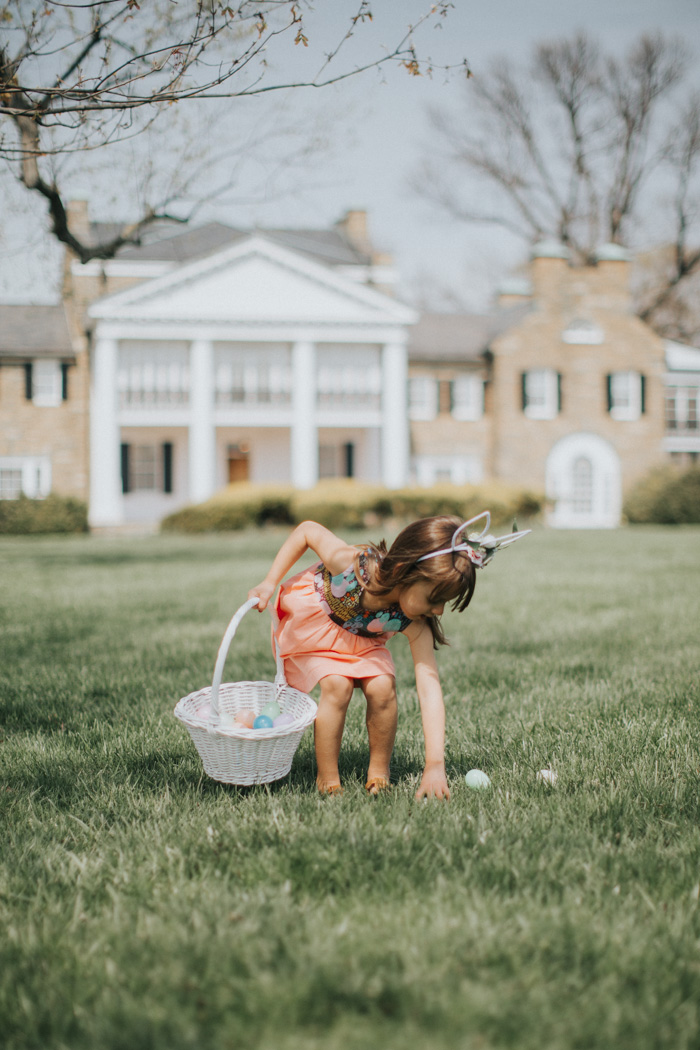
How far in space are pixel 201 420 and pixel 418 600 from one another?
23.3 meters

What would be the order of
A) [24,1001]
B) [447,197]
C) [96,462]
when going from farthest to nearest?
1. [447,197]
2. [96,462]
3. [24,1001]

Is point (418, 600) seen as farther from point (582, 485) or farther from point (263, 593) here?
point (582, 485)

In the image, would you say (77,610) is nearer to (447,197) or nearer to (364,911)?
(364,911)

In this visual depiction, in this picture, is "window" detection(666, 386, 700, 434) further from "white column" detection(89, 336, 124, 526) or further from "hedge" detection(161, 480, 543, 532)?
"white column" detection(89, 336, 124, 526)

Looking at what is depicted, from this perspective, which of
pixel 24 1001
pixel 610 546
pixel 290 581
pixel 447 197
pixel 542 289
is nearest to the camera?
pixel 24 1001

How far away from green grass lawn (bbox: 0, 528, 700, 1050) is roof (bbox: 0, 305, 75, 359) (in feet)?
78.0

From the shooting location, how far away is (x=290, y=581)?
10.9ft

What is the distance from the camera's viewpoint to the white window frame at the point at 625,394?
28391 mm

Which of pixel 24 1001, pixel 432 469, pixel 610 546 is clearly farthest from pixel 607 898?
pixel 432 469

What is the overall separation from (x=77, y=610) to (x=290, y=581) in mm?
4819

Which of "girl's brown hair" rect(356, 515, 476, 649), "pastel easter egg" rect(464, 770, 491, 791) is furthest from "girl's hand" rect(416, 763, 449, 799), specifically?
"girl's brown hair" rect(356, 515, 476, 649)

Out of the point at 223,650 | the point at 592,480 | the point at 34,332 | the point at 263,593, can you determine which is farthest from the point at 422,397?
the point at 223,650

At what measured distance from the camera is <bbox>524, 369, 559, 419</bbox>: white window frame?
2795 cm

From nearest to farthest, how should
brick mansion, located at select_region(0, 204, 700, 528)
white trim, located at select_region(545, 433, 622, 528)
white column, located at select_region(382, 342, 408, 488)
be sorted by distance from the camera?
1. brick mansion, located at select_region(0, 204, 700, 528)
2. white column, located at select_region(382, 342, 408, 488)
3. white trim, located at select_region(545, 433, 622, 528)
